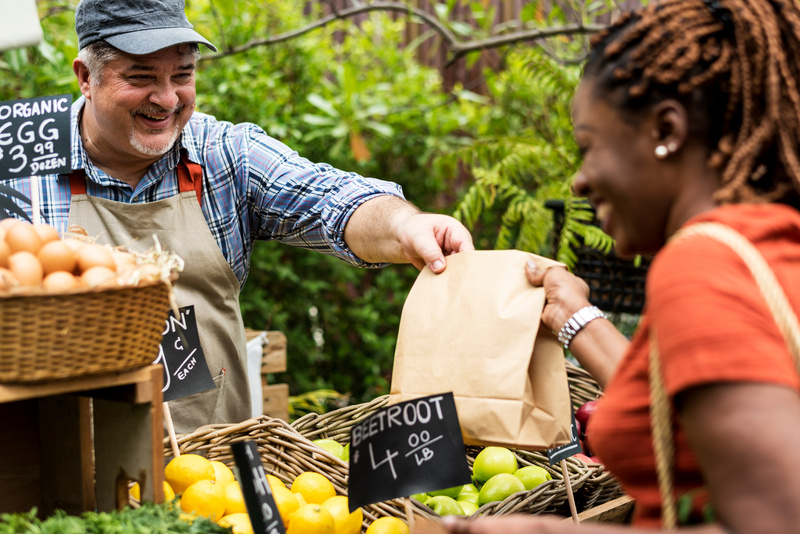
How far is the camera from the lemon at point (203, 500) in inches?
56.7

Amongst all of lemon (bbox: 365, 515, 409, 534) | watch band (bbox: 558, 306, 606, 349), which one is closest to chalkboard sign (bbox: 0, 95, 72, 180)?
lemon (bbox: 365, 515, 409, 534)

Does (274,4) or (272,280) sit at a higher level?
(274,4)

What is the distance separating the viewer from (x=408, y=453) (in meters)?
1.39

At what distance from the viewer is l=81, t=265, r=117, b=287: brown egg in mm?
1142

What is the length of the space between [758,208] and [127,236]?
5.61 ft

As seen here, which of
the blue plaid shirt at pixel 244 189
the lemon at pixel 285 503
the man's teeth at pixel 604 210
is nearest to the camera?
the man's teeth at pixel 604 210

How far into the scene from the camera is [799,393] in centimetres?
73

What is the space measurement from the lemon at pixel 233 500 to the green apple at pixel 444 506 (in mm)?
464

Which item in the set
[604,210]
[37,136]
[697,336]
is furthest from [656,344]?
[37,136]

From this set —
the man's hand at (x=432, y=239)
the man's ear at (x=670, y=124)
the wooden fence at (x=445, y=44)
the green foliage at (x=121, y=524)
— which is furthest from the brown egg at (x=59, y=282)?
the wooden fence at (x=445, y=44)

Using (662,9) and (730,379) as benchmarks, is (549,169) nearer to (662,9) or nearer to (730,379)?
(662,9)

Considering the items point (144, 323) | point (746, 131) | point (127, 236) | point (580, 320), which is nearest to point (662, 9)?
point (746, 131)

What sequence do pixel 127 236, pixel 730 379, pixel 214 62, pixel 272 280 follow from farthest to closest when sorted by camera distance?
1. pixel 272 280
2. pixel 214 62
3. pixel 127 236
4. pixel 730 379

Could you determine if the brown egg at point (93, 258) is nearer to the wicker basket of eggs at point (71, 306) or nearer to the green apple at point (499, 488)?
the wicker basket of eggs at point (71, 306)
